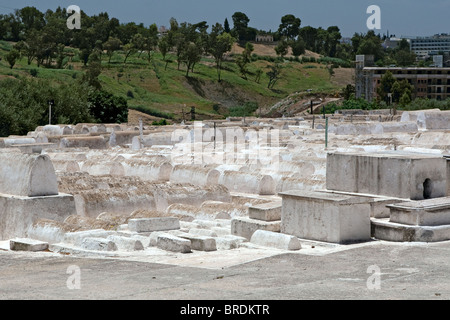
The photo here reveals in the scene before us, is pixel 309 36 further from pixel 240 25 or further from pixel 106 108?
pixel 106 108

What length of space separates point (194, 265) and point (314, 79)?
100 m

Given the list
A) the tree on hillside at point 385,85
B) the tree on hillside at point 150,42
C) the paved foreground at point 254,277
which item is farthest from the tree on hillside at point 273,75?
the paved foreground at point 254,277

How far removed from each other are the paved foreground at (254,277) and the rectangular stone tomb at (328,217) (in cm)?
50

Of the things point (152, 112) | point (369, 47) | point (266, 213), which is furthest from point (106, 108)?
point (369, 47)

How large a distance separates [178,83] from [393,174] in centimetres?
7645

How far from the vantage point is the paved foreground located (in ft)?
25.6

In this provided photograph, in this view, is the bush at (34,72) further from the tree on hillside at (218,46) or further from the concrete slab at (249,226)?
the concrete slab at (249,226)

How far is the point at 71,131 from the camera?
3603cm

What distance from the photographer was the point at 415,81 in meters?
91.1

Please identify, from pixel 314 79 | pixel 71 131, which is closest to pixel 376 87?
pixel 314 79

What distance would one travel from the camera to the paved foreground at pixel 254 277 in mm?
7816

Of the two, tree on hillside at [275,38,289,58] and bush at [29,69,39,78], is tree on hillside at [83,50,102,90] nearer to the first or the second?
bush at [29,69,39,78]

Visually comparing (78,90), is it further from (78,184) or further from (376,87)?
(376,87)

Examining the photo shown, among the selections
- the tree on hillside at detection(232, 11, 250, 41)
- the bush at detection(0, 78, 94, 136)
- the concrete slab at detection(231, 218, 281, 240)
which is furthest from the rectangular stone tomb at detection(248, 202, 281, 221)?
the tree on hillside at detection(232, 11, 250, 41)
